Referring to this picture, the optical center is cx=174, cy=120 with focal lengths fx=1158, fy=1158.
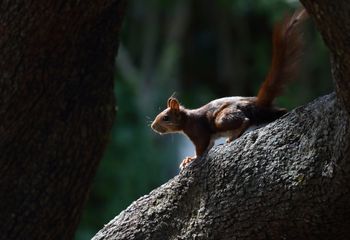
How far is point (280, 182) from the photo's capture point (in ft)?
13.9

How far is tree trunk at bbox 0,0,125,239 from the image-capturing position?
16.4 ft

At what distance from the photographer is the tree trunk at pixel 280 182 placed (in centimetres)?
392

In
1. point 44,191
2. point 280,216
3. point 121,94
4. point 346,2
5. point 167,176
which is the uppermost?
point 121,94

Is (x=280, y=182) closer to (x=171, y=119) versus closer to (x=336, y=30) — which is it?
(x=336, y=30)

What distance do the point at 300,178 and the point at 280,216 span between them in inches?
7.5

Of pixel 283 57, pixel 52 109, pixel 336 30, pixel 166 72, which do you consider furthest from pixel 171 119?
pixel 166 72

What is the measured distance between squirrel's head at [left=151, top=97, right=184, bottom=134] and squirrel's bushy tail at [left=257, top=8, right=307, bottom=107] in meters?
0.63

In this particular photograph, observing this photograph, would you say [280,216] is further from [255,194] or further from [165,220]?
[165,220]

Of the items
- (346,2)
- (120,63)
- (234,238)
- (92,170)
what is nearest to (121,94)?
(120,63)

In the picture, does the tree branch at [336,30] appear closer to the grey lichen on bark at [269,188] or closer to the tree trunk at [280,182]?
the tree trunk at [280,182]

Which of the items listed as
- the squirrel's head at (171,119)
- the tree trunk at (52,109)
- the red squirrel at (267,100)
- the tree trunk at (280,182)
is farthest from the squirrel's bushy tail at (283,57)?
the tree trunk at (52,109)

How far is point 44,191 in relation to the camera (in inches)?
202

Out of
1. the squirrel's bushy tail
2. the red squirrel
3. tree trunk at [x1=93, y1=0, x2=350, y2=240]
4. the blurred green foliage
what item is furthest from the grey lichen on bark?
the blurred green foliage

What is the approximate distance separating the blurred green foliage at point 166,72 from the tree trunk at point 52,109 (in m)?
6.16
